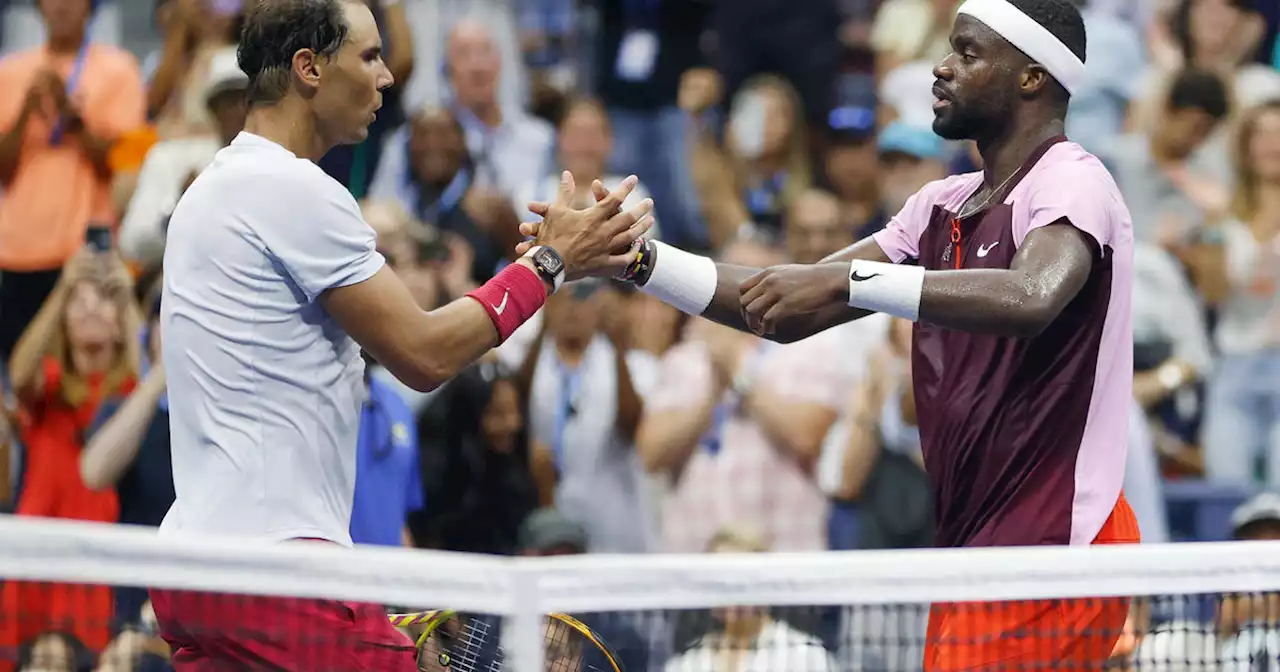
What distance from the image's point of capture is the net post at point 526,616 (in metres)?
3.73

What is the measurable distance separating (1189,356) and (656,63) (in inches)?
131

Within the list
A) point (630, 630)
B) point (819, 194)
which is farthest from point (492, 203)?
point (630, 630)

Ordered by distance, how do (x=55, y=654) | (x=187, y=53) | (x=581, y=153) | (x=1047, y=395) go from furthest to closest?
A: (x=187, y=53) → (x=581, y=153) → (x=1047, y=395) → (x=55, y=654)

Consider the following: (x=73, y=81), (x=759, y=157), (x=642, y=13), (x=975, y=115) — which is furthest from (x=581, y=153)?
(x=975, y=115)

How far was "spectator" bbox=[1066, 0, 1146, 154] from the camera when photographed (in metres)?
9.47

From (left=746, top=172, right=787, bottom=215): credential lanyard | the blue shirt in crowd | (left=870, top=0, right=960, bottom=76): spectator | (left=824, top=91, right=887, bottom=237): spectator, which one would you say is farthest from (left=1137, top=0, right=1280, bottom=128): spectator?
the blue shirt in crowd

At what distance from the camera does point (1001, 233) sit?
477 cm

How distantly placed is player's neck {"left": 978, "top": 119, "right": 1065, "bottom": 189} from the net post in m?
1.89

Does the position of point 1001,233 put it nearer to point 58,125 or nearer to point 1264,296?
point 1264,296

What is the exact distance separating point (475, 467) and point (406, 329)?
3.73m

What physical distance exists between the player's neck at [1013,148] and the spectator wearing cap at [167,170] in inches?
173

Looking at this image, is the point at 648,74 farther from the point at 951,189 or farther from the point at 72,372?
the point at 951,189

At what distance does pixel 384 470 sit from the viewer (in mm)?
7105

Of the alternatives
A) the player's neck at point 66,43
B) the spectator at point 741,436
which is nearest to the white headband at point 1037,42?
the spectator at point 741,436
